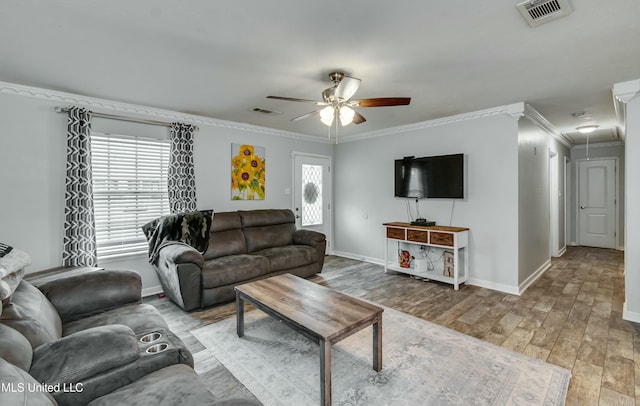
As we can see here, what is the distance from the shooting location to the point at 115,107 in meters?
3.55

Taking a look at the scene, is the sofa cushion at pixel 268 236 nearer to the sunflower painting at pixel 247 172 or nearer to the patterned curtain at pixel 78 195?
the sunflower painting at pixel 247 172

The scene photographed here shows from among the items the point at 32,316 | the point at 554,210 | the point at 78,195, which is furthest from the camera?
the point at 554,210

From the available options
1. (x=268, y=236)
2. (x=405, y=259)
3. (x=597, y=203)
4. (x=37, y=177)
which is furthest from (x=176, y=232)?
(x=597, y=203)

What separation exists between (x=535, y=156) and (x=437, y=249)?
1.93 meters

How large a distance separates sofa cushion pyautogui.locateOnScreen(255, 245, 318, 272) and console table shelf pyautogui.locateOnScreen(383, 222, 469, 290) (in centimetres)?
127

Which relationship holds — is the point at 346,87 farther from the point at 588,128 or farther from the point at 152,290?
the point at 588,128

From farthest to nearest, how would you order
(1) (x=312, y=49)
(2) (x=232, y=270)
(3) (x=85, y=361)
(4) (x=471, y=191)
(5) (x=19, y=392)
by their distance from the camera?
(4) (x=471, y=191)
(2) (x=232, y=270)
(1) (x=312, y=49)
(3) (x=85, y=361)
(5) (x=19, y=392)

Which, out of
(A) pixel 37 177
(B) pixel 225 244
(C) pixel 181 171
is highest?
(C) pixel 181 171

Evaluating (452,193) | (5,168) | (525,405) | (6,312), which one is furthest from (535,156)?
(5,168)

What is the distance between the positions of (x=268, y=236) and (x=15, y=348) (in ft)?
11.1

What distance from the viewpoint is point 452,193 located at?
4.20m

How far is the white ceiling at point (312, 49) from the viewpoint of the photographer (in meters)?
1.80

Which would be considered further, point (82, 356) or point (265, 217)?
point (265, 217)

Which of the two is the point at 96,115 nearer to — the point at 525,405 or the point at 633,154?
the point at 525,405
